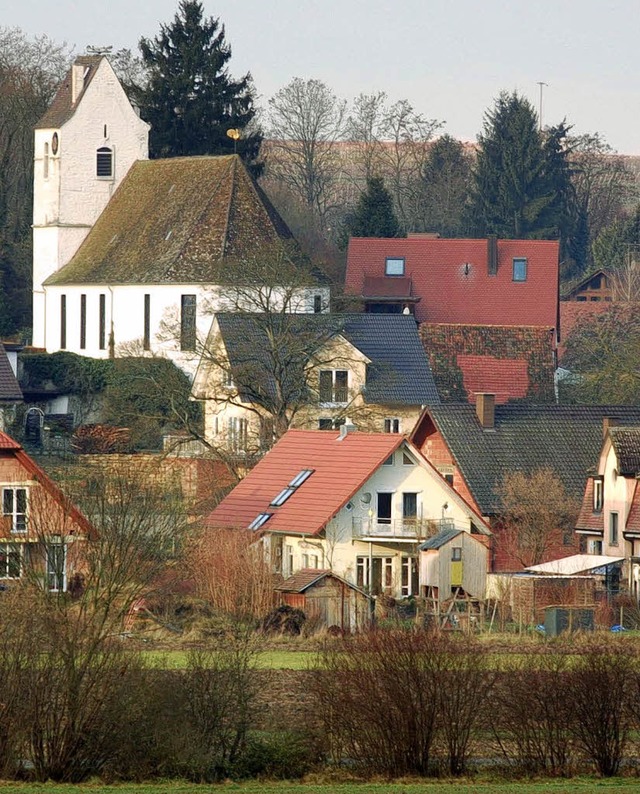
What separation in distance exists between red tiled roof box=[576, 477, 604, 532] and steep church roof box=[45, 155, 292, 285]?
64.6 feet

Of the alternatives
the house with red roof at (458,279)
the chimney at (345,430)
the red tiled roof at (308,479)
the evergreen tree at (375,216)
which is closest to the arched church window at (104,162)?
the house with red roof at (458,279)

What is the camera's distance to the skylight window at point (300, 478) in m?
48.8

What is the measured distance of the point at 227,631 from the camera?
37.2 meters

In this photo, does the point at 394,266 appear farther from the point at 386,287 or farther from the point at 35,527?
the point at 35,527

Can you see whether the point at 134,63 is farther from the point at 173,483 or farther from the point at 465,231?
the point at 173,483

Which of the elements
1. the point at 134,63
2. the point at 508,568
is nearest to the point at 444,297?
the point at 134,63

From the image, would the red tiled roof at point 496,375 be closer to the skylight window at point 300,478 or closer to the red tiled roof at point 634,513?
the skylight window at point 300,478

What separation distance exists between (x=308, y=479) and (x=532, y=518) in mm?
4961

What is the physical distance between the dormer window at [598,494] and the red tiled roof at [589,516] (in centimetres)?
12

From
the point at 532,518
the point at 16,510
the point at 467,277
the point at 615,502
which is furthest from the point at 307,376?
the point at 467,277

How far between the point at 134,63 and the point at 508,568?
1811 inches

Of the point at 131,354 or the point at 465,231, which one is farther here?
the point at 465,231

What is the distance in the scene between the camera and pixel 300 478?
4884 centimetres

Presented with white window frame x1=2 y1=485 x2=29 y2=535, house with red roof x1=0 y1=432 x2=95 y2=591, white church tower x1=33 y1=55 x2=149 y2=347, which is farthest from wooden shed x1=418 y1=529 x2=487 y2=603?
white church tower x1=33 y1=55 x2=149 y2=347
